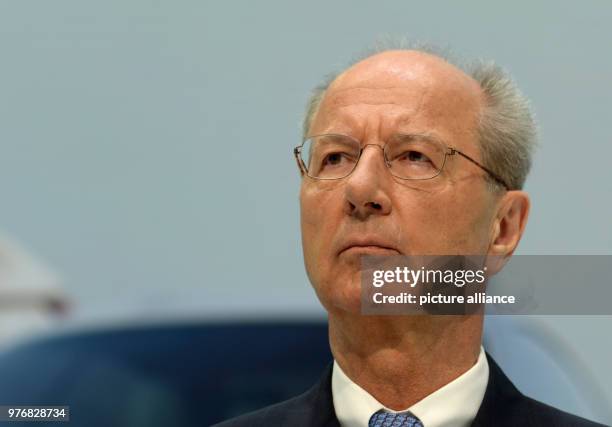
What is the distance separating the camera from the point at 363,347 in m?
4.09

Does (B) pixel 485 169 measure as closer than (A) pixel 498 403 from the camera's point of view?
No

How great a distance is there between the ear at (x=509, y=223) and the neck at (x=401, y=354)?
263mm

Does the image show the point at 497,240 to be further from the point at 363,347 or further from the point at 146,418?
the point at 146,418

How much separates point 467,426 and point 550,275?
2.31ft

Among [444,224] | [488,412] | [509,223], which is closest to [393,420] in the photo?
[488,412]

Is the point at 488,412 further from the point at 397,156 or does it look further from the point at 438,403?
the point at 397,156

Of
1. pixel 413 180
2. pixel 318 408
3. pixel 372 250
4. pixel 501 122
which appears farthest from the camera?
pixel 501 122

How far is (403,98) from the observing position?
4141 mm

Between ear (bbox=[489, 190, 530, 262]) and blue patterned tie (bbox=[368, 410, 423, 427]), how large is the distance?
1.79 feet

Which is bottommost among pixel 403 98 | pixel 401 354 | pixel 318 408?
pixel 318 408

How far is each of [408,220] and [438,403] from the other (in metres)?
0.48

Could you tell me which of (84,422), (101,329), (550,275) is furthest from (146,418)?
(550,275)

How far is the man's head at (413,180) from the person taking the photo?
3.98 meters

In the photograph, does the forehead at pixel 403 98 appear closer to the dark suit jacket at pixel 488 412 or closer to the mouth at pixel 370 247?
the mouth at pixel 370 247
